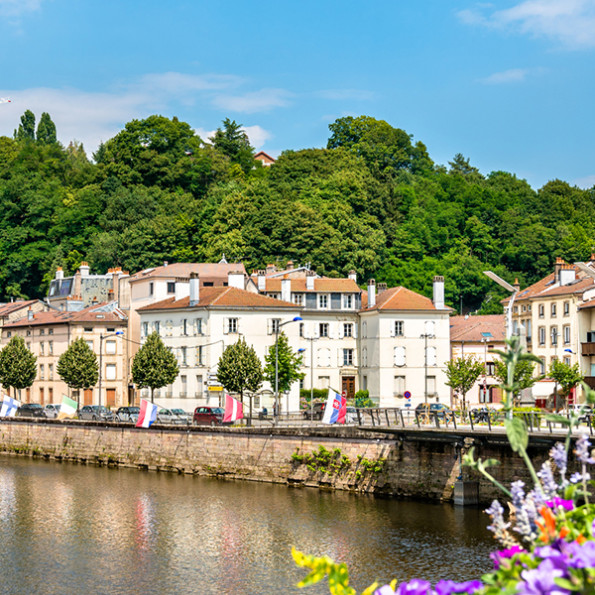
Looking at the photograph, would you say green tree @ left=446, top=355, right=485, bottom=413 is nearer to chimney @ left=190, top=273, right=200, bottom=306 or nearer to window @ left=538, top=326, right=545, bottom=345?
window @ left=538, top=326, right=545, bottom=345

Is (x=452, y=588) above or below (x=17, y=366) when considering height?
below

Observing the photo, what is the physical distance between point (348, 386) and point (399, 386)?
465 cm

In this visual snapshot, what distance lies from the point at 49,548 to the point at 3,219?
96.0 m

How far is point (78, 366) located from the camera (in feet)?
237

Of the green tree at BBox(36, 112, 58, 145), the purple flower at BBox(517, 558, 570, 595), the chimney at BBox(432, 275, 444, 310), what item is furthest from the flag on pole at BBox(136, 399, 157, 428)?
the green tree at BBox(36, 112, 58, 145)

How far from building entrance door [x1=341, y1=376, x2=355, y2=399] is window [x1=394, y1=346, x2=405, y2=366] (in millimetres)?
4585

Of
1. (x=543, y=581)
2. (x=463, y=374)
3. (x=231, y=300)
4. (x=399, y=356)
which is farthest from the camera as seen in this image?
(x=399, y=356)

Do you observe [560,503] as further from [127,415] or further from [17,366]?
[17,366]

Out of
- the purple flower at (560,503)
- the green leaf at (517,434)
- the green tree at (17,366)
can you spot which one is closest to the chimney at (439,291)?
the green tree at (17,366)

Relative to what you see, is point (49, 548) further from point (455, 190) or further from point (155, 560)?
point (455, 190)

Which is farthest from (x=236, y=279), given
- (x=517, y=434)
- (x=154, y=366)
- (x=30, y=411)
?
(x=517, y=434)

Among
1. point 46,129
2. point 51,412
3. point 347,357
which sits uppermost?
point 46,129

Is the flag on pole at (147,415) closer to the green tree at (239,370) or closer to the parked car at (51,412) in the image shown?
the green tree at (239,370)

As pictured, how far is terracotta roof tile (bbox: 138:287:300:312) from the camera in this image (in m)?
69.9
